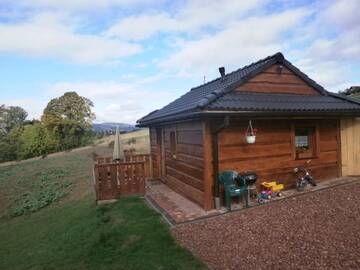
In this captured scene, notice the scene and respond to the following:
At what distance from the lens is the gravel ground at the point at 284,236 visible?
479 centimetres

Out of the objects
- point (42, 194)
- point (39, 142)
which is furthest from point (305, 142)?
point (39, 142)

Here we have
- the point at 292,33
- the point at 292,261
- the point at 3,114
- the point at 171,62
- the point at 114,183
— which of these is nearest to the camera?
the point at 292,261

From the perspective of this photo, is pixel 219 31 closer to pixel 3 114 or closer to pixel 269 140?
pixel 269 140

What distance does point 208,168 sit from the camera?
7816 mm

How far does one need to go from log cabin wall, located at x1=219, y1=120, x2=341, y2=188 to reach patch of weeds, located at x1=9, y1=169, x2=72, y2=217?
29.9 feet

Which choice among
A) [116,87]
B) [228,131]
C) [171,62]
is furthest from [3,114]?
[228,131]

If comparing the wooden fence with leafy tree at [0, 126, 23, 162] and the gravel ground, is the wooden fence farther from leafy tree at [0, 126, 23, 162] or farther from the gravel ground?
leafy tree at [0, 126, 23, 162]

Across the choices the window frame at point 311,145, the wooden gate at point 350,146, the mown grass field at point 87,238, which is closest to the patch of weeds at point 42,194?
the mown grass field at point 87,238

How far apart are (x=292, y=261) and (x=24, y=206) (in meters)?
12.2

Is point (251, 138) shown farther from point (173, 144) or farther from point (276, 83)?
point (173, 144)

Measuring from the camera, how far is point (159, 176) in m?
13.1

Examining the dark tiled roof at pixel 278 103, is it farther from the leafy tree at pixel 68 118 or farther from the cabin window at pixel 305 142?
the leafy tree at pixel 68 118

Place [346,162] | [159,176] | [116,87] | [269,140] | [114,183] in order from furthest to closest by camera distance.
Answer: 1. [116,87]
2. [159,176]
3. [346,162]
4. [114,183]
5. [269,140]

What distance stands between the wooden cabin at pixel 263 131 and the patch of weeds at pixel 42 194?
19.6ft
